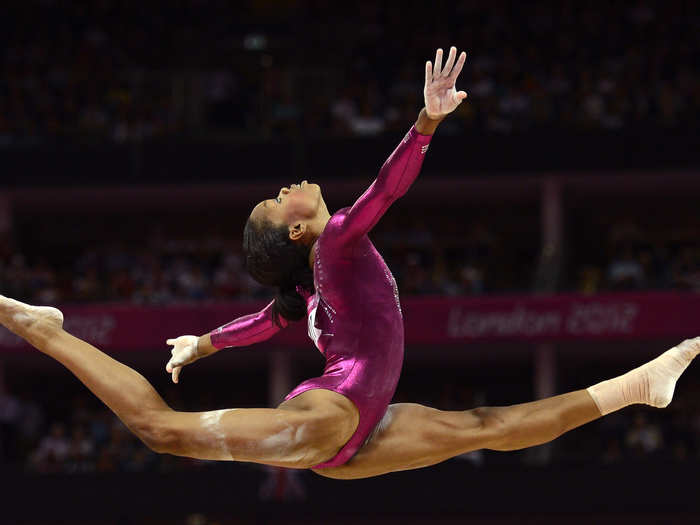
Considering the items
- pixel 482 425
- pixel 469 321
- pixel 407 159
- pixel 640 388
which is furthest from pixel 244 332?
pixel 469 321

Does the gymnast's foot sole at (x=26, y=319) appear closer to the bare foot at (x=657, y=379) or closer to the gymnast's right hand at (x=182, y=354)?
the gymnast's right hand at (x=182, y=354)

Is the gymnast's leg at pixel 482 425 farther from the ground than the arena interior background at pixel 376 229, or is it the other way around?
the arena interior background at pixel 376 229

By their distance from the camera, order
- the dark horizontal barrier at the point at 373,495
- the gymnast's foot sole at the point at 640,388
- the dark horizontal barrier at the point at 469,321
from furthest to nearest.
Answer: the dark horizontal barrier at the point at 469,321, the dark horizontal barrier at the point at 373,495, the gymnast's foot sole at the point at 640,388

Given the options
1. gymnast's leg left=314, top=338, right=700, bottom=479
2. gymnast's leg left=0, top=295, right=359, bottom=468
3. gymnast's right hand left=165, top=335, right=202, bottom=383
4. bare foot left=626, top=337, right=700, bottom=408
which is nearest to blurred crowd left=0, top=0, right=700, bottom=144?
gymnast's right hand left=165, top=335, right=202, bottom=383

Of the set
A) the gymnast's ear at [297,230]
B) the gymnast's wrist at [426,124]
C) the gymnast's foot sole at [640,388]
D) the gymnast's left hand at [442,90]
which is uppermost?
the gymnast's left hand at [442,90]

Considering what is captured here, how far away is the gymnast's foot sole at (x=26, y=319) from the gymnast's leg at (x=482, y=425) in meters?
1.39

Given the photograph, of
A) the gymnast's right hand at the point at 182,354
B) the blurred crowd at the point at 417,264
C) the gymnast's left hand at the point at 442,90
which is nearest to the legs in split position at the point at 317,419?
the gymnast's right hand at the point at 182,354

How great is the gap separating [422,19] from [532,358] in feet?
18.3

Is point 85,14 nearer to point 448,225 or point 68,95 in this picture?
point 68,95

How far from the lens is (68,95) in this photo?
16.3m

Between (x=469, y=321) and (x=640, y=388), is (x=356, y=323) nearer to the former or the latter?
(x=640, y=388)

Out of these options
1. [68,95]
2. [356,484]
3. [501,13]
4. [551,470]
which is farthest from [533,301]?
[68,95]

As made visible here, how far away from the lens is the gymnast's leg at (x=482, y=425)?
4.88 meters

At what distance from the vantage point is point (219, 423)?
180 inches
